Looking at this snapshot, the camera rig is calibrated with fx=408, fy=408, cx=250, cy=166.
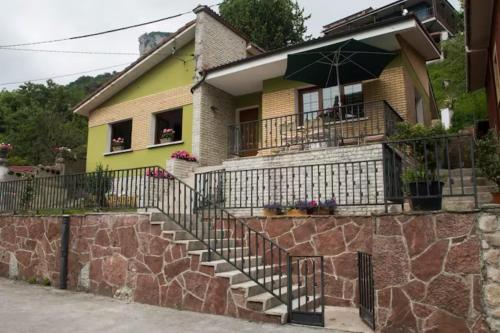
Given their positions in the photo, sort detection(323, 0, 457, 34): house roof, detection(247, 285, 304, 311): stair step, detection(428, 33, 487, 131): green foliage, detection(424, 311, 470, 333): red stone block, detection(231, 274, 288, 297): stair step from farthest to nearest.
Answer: detection(323, 0, 457, 34): house roof → detection(428, 33, 487, 131): green foliage → detection(231, 274, 288, 297): stair step → detection(247, 285, 304, 311): stair step → detection(424, 311, 470, 333): red stone block

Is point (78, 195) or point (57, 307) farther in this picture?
point (78, 195)

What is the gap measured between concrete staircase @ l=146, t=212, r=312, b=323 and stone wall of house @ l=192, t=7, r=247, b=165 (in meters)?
5.78

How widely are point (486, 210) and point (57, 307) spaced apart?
630cm

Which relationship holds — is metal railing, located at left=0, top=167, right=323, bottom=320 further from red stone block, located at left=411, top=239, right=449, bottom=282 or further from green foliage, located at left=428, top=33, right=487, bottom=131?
green foliage, located at left=428, top=33, right=487, bottom=131

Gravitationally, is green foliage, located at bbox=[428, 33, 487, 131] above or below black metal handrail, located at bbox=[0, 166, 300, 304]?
above

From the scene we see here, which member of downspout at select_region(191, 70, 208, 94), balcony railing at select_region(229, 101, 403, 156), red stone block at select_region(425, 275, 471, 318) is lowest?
red stone block at select_region(425, 275, 471, 318)

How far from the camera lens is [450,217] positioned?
4.74 meters

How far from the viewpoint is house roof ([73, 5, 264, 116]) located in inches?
542

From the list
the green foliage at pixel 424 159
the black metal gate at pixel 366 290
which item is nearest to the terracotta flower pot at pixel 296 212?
the black metal gate at pixel 366 290

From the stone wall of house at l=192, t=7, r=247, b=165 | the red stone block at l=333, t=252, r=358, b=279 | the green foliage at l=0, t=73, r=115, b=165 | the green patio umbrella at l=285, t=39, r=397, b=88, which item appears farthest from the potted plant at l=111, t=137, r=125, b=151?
the red stone block at l=333, t=252, r=358, b=279

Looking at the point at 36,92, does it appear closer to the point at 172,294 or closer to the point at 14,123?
the point at 14,123

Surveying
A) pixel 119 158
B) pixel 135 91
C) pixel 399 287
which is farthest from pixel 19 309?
pixel 135 91

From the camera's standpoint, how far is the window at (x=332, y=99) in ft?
34.9

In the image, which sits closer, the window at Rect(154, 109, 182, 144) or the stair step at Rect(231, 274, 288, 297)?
the stair step at Rect(231, 274, 288, 297)
